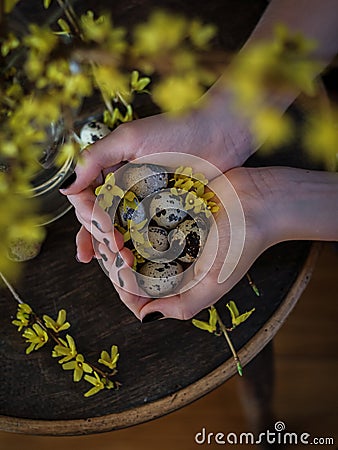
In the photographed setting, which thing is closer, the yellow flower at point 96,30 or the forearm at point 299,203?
the yellow flower at point 96,30

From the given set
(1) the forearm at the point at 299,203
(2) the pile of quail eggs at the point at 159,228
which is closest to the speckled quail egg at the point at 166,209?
(2) the pile of quail eggs at the point at 159,228

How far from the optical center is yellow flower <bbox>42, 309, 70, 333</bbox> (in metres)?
0.61

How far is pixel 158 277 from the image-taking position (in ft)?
1.89

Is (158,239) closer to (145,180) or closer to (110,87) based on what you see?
(145,180)

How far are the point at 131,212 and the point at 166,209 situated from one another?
0.04 m

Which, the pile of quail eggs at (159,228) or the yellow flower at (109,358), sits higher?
the pile of quail eggs at (159,228)

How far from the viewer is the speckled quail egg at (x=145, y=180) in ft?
1.90

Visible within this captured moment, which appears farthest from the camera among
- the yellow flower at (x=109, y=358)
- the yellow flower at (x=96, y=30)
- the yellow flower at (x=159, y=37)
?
the yellow flower at (x=109, y=358)

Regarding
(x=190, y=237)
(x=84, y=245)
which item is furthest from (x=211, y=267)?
(x=84, y=245)

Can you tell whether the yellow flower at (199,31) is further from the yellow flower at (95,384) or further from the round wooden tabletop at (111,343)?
the yellow flower at (95,384)

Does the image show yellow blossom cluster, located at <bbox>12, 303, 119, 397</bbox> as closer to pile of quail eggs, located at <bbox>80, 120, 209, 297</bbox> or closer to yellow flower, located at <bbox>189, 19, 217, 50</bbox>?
pile of quail eggs, located at <bbox>80, 120, 209, 297</bbox>

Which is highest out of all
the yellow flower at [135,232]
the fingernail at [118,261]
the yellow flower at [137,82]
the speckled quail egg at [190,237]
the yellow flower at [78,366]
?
the yellow flower at [137,82]

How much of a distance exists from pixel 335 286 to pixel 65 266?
0.55m

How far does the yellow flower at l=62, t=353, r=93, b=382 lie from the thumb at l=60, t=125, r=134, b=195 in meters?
0.18
